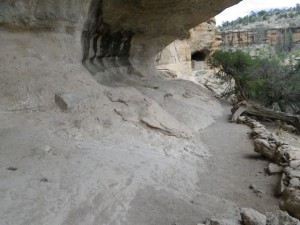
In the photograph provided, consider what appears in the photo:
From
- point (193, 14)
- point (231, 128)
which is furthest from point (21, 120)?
point (193, 14)

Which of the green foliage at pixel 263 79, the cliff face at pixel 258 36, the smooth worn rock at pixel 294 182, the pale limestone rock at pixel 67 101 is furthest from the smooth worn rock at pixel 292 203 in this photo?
the cliff face at pixel 258 36

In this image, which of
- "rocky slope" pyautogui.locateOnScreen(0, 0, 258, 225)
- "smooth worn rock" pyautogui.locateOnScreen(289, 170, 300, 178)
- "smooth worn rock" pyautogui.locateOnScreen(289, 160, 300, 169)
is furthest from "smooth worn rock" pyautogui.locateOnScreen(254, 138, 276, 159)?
"smooth worn rock" pyautogui.locateOnScreen(289, 170, 300, 178)

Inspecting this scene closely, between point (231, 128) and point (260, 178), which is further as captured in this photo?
point (231, 128)

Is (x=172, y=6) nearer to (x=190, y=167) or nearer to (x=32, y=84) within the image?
(x=32, y=84)

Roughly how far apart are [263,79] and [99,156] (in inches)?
352

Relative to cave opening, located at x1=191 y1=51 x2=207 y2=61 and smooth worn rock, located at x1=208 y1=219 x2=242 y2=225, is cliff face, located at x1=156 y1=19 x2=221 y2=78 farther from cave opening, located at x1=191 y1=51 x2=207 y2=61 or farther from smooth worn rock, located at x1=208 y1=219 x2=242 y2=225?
smooth worn rock, located at x1=208 y1=219 x2=242 y2=225

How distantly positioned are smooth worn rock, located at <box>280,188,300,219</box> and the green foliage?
8.40m

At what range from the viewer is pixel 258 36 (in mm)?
49781

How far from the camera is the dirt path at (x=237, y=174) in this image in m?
4.43

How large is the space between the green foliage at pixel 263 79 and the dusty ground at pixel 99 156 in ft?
13.4

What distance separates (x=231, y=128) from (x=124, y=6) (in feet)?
14.7

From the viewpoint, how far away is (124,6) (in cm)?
898

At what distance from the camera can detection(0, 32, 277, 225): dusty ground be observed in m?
3.61

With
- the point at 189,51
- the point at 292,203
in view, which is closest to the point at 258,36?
the point at 189,51
